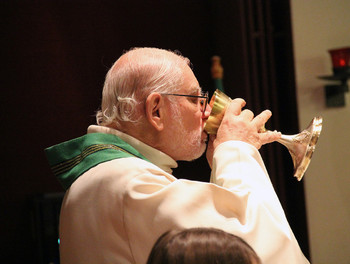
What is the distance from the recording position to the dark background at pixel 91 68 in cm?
370

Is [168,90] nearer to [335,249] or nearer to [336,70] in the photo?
[336,70]

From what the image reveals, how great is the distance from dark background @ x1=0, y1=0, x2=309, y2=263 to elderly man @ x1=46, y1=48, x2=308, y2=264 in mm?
1622

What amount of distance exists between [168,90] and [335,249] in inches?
112

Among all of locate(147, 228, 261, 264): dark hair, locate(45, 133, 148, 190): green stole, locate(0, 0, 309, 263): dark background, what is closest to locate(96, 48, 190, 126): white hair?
locate(45, 133, 148, 190): green stole

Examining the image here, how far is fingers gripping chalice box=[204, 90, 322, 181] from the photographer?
1985 millimetres

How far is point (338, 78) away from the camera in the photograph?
416cm

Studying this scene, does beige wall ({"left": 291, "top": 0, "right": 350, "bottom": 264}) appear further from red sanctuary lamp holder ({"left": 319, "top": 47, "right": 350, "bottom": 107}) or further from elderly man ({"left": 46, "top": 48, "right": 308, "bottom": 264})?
elderly man ({"left": 46, "top": 48, "right": 308, "bottom": 264})

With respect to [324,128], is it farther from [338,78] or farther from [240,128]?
[240,128]

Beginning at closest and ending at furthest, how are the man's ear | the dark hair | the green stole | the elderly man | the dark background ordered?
the dark hair → the elderly man → the green stole → the man's ear → the dark background

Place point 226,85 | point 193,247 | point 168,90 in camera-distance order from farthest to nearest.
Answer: point 226,85 < point 168,90 < point 193,247

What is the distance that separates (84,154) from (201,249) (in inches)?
31.4

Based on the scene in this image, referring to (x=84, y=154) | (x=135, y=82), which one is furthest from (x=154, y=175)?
(x=135, y=82)

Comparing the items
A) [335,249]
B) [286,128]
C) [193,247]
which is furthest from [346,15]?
[193,247]

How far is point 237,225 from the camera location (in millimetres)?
1594
